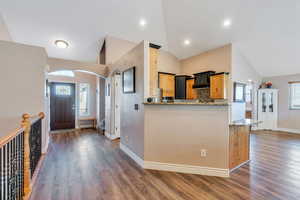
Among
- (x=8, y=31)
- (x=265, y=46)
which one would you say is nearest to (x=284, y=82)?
(x=265, y=46)

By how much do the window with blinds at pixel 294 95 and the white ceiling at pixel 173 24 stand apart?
0.59 m

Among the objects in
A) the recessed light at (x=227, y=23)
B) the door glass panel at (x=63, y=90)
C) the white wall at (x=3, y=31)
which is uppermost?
the recessed light at (x=227, y=23)

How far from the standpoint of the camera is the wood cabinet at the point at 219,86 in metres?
4.87

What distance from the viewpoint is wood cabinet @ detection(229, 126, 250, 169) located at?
257 centimetres

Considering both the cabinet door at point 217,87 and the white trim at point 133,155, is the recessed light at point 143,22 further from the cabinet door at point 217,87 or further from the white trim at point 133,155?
the white trim at point 133,155

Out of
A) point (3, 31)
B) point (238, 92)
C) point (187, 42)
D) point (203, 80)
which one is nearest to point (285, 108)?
point (238, 92)

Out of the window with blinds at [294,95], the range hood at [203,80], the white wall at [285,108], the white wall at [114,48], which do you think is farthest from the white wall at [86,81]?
the window with blinds at [294,95]

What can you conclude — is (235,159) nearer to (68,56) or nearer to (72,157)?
(72,157)

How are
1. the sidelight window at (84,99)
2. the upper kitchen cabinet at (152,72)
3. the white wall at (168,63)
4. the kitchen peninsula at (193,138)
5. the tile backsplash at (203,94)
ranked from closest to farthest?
1. the kitchen peninsula at (193,138)
2. the upper kitchen cabinet at (152,72)
3. the tile backsplash at (203,94)
4. the white wall at (168,63)
5. the sidelight window at (84,99)

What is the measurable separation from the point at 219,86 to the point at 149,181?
389cm

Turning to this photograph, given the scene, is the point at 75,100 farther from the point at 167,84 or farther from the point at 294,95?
the point at 294,95

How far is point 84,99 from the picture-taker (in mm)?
6676

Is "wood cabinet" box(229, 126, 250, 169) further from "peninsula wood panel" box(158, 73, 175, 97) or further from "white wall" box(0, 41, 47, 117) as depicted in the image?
"white wall" box(0, 41, 47, 117)

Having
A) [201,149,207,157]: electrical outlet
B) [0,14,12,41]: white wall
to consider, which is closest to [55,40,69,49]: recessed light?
[0,14,12,41]: white wall
